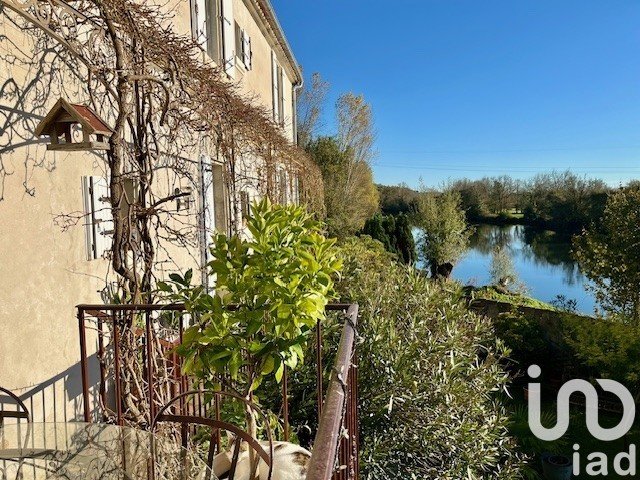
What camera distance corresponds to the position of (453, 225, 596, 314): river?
17.7 metres

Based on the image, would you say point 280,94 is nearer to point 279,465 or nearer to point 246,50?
point 246,50

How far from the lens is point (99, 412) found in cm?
324

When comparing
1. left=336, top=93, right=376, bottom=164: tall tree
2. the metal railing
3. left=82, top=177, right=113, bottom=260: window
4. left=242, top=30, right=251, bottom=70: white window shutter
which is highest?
left=336, top=93, right=376, bottom=164: tall tree

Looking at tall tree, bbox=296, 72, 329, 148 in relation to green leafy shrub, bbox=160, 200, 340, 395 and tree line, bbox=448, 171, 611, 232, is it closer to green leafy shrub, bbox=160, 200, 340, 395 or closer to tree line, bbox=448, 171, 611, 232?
tree line, bbox=448, 171, 611, 232

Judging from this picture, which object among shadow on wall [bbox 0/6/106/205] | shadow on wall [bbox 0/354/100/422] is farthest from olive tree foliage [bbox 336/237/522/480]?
shadow on wall [bbox 0/6/106/205]

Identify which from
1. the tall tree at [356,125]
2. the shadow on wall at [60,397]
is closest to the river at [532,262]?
the tall tree at [356,125]

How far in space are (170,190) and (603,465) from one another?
6.28 meters

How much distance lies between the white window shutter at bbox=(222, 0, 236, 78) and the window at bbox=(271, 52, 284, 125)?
3183 millimetres

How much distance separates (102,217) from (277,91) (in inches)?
328

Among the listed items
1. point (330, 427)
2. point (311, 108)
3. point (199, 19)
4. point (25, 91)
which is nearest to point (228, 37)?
point (199, 19)

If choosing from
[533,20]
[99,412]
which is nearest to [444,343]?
[99,412]

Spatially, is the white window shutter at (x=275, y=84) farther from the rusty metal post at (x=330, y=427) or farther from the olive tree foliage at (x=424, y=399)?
the rusty metal post at (x=330, y=427)

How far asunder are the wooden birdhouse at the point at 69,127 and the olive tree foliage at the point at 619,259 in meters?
8.85

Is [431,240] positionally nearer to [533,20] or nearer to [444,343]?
[533,20]
